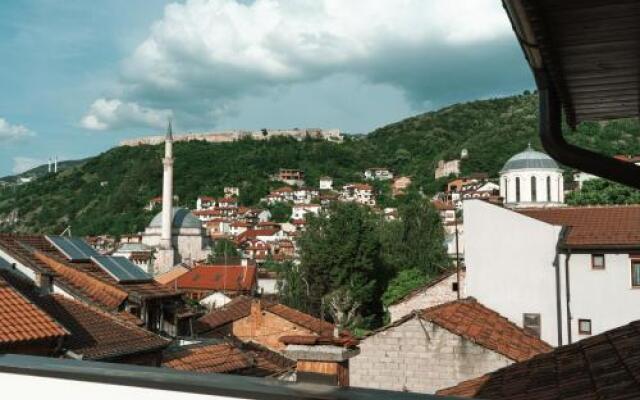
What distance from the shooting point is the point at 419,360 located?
15523mm

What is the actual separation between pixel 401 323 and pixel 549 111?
13259 millimetres

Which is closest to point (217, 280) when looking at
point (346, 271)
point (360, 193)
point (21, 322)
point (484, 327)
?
point (346, 271)

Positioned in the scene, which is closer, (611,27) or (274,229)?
(611,27)

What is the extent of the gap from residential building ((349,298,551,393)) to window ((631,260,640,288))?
13.1ft

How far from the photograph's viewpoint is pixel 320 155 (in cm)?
17012

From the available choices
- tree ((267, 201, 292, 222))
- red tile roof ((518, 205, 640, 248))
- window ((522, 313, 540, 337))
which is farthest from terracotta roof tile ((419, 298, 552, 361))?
tree ((267, 201, 292, 222))

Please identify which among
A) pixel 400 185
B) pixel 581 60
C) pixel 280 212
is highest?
pixel 400 185

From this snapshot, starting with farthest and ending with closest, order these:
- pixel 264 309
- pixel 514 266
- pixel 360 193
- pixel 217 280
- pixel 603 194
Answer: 1. pixel 360 193
2. pixel 217 280
3. pixel 603 194
4. pixel 264 309
5. pixel 514 266

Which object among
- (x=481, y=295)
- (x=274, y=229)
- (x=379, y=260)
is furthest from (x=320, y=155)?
(x=481, y=295)

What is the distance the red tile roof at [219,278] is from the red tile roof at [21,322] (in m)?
43.8

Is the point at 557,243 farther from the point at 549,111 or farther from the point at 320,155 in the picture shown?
the point at 320,155

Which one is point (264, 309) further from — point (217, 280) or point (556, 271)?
point (217, 280)

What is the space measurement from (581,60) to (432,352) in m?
13.4

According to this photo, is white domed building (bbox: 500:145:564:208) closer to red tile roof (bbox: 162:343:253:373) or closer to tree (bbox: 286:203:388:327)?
tree (bbox: 286:203:388:327)
